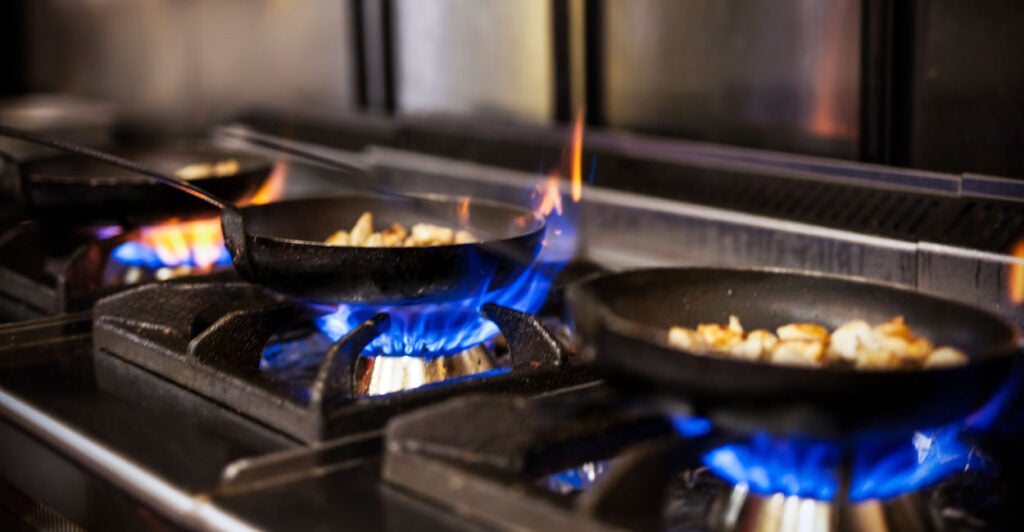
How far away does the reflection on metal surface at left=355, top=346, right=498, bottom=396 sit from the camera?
1.16 m

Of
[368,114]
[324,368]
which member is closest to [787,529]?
[324,368]

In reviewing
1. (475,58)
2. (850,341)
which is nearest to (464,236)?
(850,341)

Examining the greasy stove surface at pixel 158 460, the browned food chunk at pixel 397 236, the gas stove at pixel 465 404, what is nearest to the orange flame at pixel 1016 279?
the gas stove at pixel 465 404

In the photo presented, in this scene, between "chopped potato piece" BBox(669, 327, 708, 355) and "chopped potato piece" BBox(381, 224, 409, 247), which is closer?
"chopped potato piece" BBox(669, 327, 708, 355)

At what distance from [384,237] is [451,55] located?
1.04m

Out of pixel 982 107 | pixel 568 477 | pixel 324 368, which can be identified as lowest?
→ pixel 568 477

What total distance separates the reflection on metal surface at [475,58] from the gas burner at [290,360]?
82 centimetres

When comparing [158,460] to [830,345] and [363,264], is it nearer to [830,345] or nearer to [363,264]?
[363,264]

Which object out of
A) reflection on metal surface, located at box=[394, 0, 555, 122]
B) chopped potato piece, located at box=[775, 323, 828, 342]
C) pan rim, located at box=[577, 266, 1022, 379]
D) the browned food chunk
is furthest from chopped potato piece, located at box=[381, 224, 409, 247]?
reflection on metal surface, located at box=[394, 0, 555, 122]

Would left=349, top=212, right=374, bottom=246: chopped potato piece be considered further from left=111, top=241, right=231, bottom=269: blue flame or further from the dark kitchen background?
the dark kitchen background

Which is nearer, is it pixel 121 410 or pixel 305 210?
pixel 121 410

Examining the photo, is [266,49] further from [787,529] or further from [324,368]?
[787,529]

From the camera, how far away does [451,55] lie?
2268 mm

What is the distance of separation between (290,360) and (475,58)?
3.37 feet
